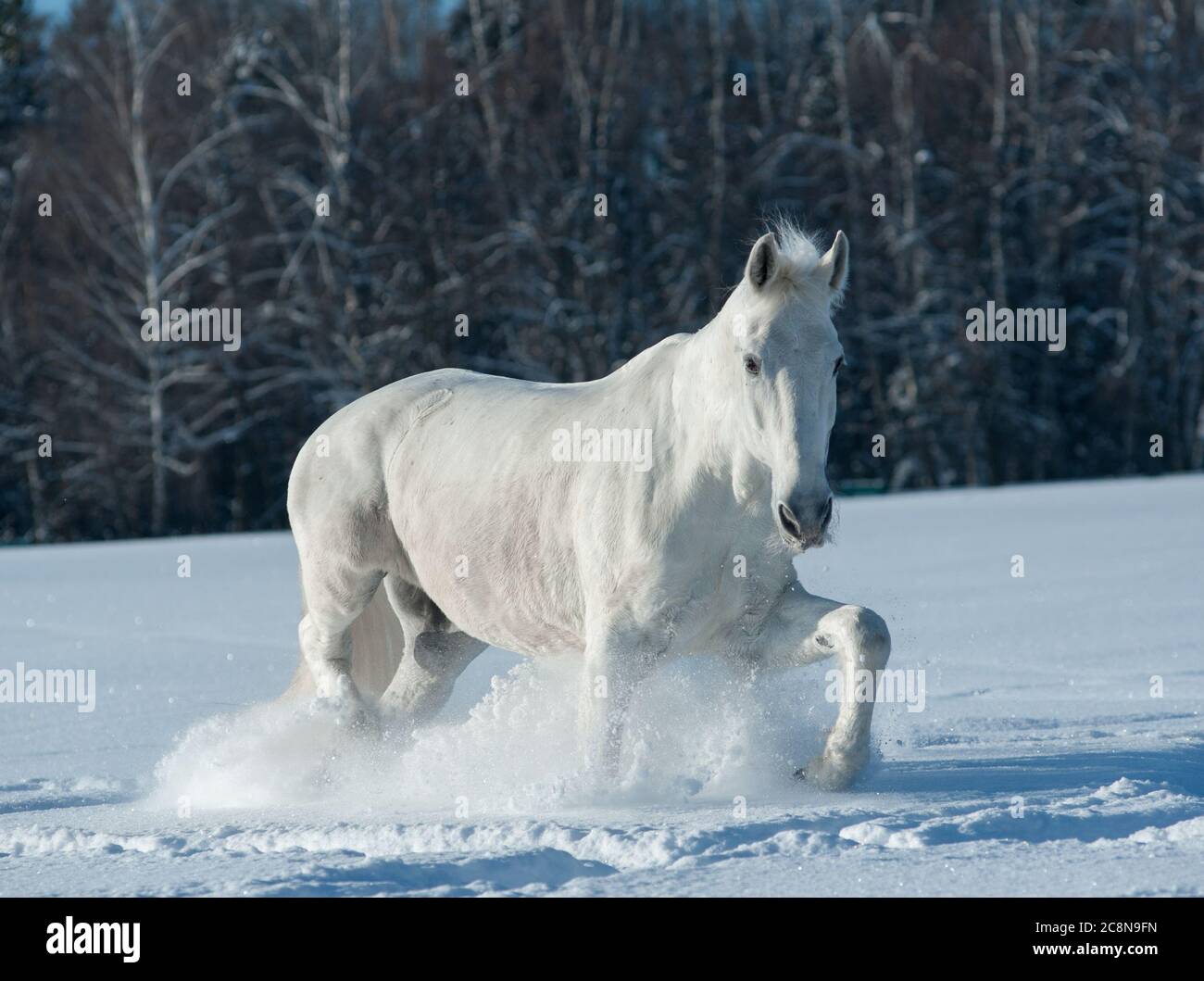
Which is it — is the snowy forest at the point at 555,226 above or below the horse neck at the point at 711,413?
above

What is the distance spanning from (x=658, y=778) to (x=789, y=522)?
39.6 inches

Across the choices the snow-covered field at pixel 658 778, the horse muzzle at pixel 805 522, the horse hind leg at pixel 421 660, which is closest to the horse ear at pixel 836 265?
the horse muzzle at pixel 805 522

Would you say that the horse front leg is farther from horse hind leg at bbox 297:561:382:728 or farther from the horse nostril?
horse hind leg at bbox 297:561:382:728

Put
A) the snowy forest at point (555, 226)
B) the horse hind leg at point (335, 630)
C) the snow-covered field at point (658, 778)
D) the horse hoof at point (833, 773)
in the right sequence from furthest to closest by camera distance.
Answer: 1. the snowy forest at point (555, 226)
2. the horse hind leg at point (335, 630)
3. the horse hoof at point (833, 773)
4. the snow-covered field at point (658, 778)

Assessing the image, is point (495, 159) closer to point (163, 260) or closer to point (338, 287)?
point (338, 287)

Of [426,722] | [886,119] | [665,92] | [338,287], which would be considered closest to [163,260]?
[338,287]

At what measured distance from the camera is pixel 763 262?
12.9 ft

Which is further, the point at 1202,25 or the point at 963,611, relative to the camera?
the point at 1202,25

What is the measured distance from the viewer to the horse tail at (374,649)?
5.55m

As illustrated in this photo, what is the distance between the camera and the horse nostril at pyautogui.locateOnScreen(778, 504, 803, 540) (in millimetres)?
3693

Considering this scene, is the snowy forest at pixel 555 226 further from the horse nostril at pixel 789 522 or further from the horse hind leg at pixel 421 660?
the horse nostril at pixel 789 522
